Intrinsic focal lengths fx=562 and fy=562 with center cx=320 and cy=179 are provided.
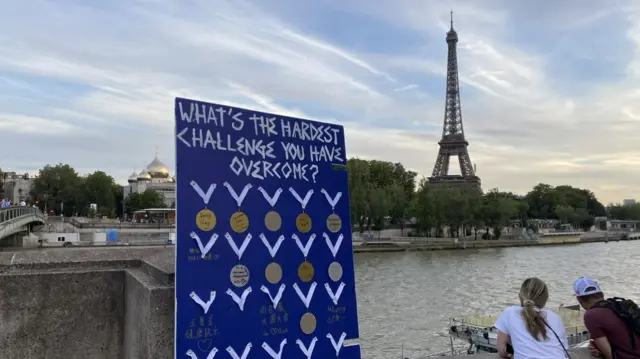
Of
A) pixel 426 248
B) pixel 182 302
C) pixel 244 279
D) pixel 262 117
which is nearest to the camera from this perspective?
pixel 182 302

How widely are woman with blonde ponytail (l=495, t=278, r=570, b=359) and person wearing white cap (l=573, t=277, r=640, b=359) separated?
353 millimetres

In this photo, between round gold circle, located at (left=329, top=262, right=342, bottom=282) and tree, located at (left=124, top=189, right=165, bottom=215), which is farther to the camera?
tree, located at (left=124, top=189, right=165, bottom=215)

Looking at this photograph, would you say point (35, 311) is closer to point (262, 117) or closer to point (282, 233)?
point (282, 233)

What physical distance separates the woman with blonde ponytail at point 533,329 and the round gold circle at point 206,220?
183 cm

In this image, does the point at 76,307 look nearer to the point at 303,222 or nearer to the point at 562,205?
the point at 303,222

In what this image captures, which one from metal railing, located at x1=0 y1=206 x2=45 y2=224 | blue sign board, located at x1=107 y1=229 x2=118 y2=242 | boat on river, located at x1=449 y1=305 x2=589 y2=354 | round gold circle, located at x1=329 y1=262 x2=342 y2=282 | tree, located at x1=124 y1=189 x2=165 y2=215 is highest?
tree, located at x1=124 y1=189 x2=165 y2=215

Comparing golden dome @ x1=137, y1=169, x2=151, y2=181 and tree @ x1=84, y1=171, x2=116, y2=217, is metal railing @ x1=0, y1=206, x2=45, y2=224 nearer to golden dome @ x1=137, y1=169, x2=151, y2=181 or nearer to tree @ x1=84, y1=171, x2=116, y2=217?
tree @ x1=84, y1=171, x2=116, y2=217

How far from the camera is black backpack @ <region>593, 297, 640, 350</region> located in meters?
3.41

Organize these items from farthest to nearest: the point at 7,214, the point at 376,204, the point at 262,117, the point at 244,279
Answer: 1. the point at 376,204
2. the point at 7,214
3. the point at 262,117
4. the point at 244,279

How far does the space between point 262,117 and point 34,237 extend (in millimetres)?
54369

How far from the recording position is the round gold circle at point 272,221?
123 inches

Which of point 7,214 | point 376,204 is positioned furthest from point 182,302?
point 376,204

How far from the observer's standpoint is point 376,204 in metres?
68.8

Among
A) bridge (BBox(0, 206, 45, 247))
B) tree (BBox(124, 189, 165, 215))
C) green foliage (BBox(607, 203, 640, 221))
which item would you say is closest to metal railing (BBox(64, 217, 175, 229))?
bridge (BBox(0, 206, 45, 247))
